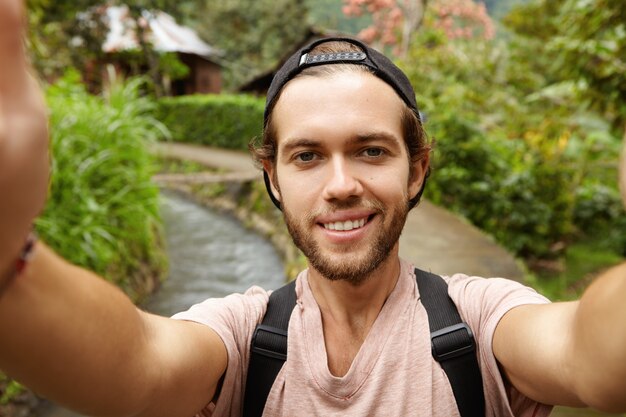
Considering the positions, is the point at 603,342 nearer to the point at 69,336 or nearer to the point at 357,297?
the point at 357,297

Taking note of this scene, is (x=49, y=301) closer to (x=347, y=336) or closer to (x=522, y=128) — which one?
(x=347, y=336)

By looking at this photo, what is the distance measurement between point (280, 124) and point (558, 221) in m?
5.85

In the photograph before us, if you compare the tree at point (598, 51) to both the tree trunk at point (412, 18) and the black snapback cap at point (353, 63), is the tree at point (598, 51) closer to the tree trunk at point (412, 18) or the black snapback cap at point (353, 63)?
the black snapback cap at point (353, 63)

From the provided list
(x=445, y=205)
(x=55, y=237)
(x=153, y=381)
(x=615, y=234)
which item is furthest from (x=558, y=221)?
A: (x=153, y=381)

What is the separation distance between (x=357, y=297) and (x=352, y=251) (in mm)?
141

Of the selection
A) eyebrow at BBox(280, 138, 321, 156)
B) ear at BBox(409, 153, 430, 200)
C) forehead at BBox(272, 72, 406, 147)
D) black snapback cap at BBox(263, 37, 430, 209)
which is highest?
black snapback cap at BBox(263, 37, 430, 209)

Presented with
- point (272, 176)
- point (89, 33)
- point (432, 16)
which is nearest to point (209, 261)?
point (272, 176)

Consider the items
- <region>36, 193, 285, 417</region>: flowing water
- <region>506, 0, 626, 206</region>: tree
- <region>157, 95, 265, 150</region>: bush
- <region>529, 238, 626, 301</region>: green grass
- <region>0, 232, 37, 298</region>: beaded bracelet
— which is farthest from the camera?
<region>157, 95, 265, 150</region>: bush

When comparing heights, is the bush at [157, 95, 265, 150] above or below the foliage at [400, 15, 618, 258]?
below

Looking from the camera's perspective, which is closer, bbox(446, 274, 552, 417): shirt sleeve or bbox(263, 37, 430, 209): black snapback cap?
bbox(446, 274, 552, 417): shirt sleeve

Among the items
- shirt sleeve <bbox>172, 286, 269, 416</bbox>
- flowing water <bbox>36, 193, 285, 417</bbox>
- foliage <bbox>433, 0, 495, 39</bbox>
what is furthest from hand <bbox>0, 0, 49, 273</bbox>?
foliage <bbox>433, 0, 495, 39</bbox>

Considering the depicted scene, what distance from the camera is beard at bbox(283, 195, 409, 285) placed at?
1246 mm

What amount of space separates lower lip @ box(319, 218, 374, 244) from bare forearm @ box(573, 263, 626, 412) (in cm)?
53

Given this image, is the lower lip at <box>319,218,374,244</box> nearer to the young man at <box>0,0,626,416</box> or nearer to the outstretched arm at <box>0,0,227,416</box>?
the young man at <box>0,0,626,416</box>
